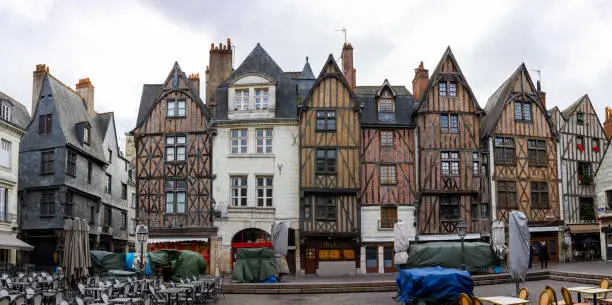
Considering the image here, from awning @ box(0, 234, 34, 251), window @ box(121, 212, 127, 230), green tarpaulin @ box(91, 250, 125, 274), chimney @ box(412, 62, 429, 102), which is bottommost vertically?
green tarpaulin @ box(91, 250, 125, 274)

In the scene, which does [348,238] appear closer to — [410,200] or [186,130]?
[410,200]

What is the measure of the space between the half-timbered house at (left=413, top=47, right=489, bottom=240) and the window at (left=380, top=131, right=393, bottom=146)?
1265 mm

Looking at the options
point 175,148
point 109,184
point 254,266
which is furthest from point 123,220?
point 254,266

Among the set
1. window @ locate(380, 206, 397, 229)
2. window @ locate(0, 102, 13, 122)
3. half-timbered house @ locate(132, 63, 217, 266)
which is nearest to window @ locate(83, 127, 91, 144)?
window @ locate(0, 102, 13, 122)

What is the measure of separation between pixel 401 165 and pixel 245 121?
7.12 meters

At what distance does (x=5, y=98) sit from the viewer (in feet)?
96.8

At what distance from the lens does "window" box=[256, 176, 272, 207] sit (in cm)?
2831

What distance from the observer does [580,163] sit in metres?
31.6

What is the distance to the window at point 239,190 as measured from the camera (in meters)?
28.3

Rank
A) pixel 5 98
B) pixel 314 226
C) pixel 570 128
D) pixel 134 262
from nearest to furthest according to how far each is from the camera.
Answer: pixel 134 262 → pixel 314 226 → pixel 5 98 → pixel 570 128

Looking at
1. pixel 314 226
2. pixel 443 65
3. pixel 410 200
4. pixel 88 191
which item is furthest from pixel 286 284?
pixel 88 191

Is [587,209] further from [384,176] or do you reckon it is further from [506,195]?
[384,176]

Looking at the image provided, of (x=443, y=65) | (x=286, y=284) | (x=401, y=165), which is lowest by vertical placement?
(x=286, y=284)

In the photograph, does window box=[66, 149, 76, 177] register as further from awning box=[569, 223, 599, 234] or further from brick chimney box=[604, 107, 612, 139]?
brick chimney box=[604, 107, 612, 139]
